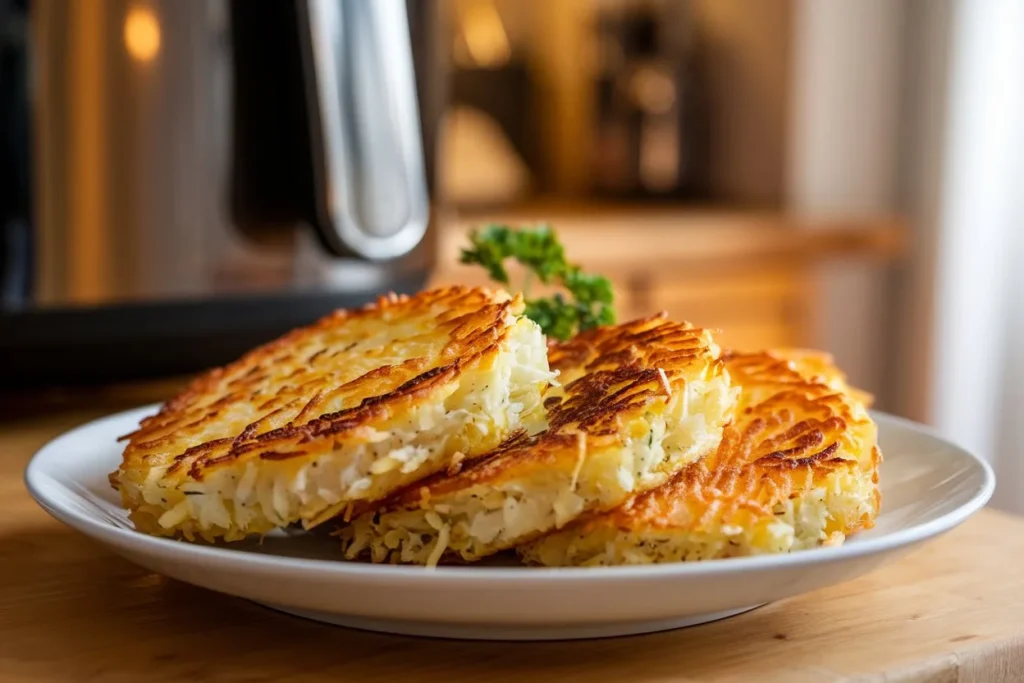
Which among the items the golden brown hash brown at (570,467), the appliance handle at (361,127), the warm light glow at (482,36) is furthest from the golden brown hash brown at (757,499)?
the warm light glow at (482,36)

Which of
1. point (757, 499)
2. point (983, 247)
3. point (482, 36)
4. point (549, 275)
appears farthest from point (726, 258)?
point (757, 499)

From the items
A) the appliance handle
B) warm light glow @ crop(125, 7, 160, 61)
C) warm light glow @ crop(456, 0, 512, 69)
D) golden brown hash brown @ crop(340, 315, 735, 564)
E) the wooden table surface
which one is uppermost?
warm light glow @ crop(456, 0, 512, 69)

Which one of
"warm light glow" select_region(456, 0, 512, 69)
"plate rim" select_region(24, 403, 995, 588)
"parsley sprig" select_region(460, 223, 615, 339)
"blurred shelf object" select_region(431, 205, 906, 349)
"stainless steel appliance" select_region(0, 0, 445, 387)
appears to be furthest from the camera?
"warm light glow" select_region(456, 0, 512, 69)

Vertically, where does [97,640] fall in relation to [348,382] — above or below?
below

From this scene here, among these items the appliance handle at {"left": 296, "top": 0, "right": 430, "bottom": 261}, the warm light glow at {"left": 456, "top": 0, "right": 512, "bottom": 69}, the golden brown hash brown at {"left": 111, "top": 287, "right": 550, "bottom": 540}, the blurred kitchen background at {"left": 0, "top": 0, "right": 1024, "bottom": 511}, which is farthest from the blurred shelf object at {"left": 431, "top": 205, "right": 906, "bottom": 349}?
the golden brown hash brown at {"left": 111, "top": 287, "right": 550, "bottom": 540}

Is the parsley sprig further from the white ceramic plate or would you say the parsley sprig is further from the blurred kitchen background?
the white ceramic plate

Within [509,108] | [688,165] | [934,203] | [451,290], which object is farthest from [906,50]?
[451,290]

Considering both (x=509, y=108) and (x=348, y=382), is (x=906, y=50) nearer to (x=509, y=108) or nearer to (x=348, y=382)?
(x=509, y=108)

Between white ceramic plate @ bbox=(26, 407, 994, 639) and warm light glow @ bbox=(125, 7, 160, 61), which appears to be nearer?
white ceramic plate @ bbox=(26, 407, 994, 639)
